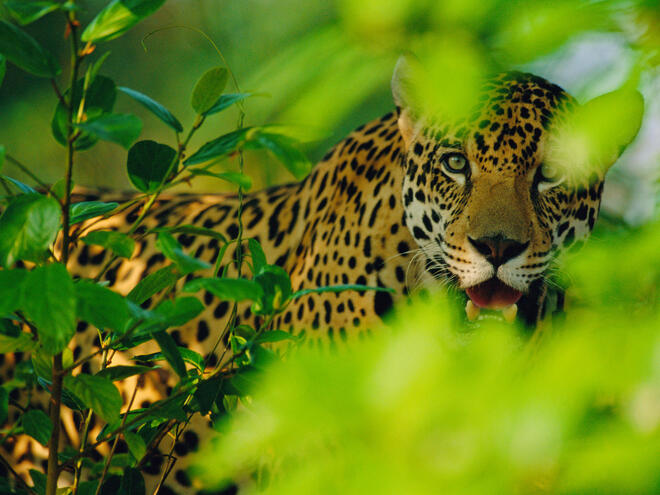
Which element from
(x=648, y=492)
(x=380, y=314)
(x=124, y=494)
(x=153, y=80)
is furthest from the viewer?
(x=153, y=80)

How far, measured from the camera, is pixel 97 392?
3.93 ft

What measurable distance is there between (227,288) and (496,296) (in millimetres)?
1285

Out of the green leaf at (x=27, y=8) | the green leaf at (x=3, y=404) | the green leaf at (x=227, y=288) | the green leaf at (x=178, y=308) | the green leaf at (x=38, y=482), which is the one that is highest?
the green leaf at (x=27, y=8)

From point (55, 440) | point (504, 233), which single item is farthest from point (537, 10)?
point (504, 233)

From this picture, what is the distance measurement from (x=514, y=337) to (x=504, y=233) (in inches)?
62.4

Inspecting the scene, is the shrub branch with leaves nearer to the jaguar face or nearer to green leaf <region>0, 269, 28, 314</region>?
green leaf <region>0, 269, 28, 314</region>

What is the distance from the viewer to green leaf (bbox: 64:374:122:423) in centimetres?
120

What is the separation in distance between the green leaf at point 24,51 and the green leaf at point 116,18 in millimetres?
80

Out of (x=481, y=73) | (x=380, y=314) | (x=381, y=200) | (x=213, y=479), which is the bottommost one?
(x=380, y=314)

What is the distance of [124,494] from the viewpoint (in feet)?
4.86

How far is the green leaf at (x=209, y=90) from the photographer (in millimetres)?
1181

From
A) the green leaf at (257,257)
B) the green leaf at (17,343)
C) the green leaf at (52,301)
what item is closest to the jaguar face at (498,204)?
the green leaf at (257,257)

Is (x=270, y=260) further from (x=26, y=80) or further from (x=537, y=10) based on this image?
(x=26, y=80)

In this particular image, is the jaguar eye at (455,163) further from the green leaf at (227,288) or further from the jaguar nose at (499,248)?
the green leaf at (227,288)
